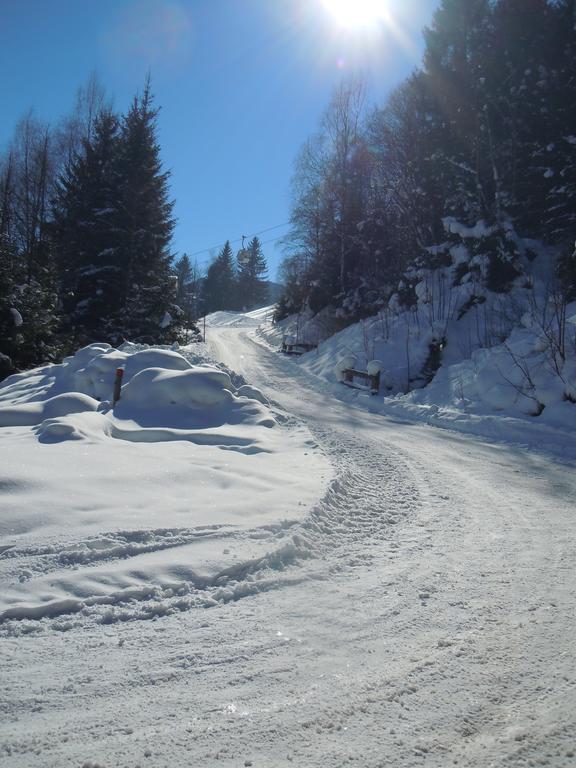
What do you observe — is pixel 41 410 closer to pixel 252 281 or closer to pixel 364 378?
pixel 364 378

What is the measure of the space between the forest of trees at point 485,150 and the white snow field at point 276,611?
1140 cm

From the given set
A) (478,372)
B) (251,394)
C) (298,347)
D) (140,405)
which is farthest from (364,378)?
(298,347)

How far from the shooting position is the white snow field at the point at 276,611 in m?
2.12

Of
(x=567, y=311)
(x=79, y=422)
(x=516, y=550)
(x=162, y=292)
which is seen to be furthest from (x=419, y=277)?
(x=516, y=550)

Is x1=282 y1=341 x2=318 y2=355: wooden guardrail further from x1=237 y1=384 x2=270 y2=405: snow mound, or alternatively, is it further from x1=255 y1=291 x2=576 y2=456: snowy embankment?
x1=237 y1=384 x2=270 y2=405: snow mound

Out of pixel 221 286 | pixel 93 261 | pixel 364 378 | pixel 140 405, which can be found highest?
pixel 221 286

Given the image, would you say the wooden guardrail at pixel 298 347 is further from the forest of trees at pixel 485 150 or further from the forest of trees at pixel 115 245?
the forest of trees at pixel 115 245

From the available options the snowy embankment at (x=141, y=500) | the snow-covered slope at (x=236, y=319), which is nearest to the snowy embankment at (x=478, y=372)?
the snowy embankment at (x=141, y=500)

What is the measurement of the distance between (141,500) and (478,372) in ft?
32.8

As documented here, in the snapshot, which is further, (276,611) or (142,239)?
(142,239)

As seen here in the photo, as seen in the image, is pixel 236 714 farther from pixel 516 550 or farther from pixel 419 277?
pixel 419 277

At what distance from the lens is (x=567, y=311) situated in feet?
44.4

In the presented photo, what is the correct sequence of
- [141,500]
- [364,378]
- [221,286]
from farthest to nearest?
[221,286]
[364,378]
[141,500]

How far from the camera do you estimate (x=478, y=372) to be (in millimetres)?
12562
